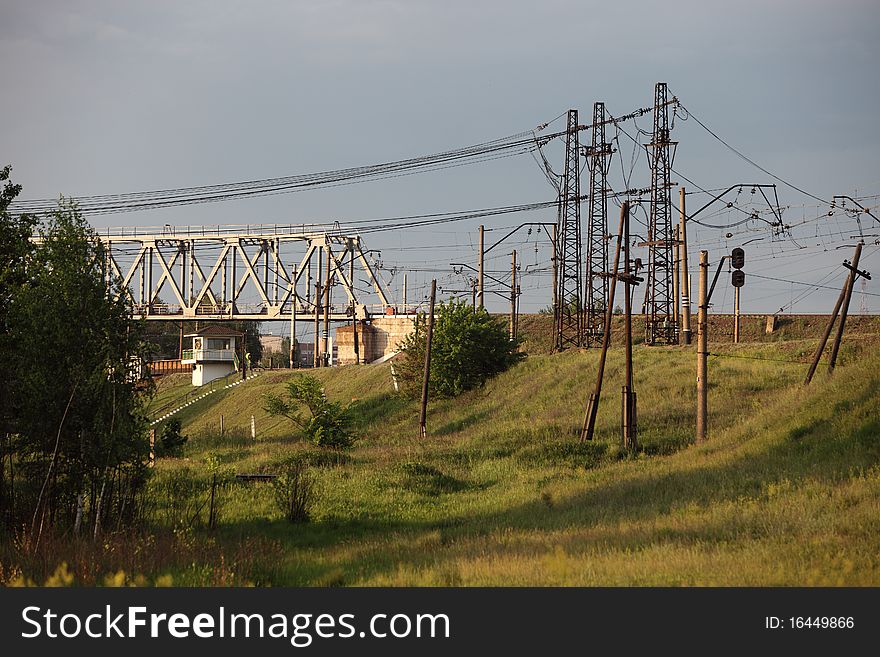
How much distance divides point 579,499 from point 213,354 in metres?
66.9

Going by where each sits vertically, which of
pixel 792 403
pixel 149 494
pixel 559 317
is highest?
pixel 559 317

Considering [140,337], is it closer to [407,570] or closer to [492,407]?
[407,570]

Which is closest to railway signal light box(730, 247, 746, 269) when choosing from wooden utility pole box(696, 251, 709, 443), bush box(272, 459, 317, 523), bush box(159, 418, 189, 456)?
wooden utility pole box(696, 251, 709, 443)

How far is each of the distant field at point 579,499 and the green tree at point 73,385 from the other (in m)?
1.85

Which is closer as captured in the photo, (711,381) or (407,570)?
(407,570)

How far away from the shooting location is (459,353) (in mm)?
53219

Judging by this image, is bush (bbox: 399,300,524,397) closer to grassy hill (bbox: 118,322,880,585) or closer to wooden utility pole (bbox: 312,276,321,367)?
grassy hill (bbox: 118,322,880,585)

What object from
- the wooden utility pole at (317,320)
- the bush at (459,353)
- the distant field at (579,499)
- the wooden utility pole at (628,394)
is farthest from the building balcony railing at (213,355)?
the wooden utility pole at (628,394)

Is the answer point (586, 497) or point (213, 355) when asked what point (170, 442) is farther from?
point (213, 355)

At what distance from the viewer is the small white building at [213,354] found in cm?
8538

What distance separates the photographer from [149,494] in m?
26.6

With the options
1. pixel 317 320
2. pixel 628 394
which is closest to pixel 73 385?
pixel 628 394

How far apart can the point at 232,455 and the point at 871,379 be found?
2393 centimetres
